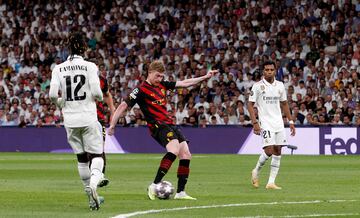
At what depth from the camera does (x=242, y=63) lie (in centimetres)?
3659

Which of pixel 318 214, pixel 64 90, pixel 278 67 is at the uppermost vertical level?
pixel 64 90

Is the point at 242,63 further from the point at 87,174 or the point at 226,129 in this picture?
the point at 87,174

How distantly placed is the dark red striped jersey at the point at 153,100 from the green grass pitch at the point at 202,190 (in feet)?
4.09

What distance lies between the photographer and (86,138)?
42.0ft

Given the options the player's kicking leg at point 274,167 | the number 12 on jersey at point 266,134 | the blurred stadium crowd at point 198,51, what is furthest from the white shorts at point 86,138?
the blurred stadium crowd at point 198,51

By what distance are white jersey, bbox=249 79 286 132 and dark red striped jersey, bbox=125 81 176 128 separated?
3262mm

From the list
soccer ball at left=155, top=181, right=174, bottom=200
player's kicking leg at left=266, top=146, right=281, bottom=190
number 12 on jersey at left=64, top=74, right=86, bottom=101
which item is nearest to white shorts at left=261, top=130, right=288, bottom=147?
player's kicking leg at left=266, top=146, right=281, bottom=190

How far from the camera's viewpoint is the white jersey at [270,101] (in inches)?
708

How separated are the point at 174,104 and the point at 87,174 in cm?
2282

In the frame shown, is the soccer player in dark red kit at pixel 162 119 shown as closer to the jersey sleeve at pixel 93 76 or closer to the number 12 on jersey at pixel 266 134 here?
the jersey sleeve at pixel 93 76

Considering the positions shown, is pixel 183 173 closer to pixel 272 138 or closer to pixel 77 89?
pixel 77 89

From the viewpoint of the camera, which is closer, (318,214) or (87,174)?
(318,214)

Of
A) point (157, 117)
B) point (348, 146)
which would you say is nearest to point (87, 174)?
point (157, 117)

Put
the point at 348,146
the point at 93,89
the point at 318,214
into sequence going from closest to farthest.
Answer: the point at 318,214 → the point at 93,89 → the point at 348,146
